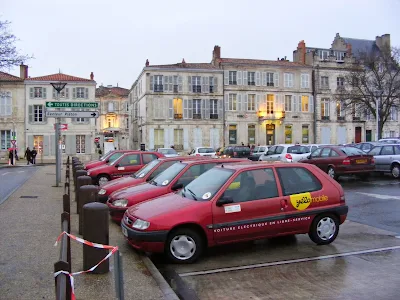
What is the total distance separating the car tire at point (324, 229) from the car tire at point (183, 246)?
2.14 metres

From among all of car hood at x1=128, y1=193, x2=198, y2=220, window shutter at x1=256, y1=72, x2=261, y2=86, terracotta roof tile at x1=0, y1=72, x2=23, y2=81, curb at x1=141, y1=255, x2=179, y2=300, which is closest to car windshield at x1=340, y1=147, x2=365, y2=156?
car hood at x1=128, y1=193, x2=198, y2=220

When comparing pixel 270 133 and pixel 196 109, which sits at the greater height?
pixel 196 109

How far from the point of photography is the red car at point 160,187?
8609mm

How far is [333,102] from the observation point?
5169 cm

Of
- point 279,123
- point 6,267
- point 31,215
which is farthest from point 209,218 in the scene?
point 279,123

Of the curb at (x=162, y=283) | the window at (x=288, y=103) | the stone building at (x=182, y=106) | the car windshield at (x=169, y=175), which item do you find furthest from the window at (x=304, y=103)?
the curb at (x=162, y=283)

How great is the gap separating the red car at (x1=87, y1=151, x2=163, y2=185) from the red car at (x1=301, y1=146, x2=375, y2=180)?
25.2 feet

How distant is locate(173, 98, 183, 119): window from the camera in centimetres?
4716

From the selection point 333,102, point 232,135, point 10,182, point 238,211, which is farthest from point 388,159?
point 333,102

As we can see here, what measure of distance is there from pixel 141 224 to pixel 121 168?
31.0 feet

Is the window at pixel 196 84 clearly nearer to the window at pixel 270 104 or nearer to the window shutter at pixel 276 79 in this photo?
the window at pixel 270 104

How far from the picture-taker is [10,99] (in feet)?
152

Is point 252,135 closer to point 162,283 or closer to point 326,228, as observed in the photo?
point 326,228

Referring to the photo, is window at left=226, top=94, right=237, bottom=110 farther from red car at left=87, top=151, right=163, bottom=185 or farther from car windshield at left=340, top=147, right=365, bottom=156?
red car at left=87, top=151, right=163, bottom=185
